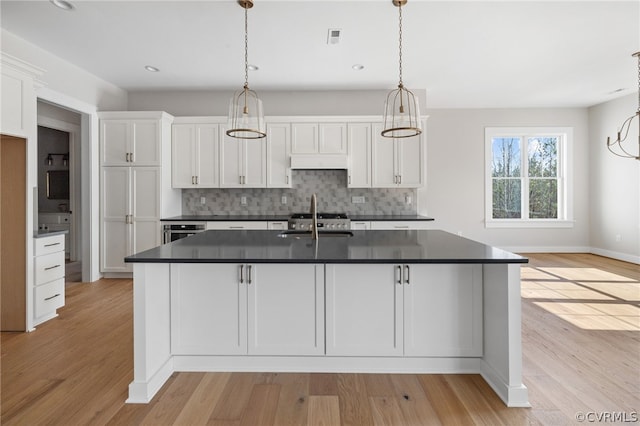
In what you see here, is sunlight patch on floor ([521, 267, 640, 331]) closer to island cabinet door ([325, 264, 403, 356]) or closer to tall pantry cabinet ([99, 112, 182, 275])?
island cabinet door ([325, 264, 403, 356])

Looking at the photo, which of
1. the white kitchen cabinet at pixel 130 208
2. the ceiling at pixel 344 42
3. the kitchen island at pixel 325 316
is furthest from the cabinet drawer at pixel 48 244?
the ceiling at pixel 344 42

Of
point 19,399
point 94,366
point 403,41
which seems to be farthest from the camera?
point 403,41

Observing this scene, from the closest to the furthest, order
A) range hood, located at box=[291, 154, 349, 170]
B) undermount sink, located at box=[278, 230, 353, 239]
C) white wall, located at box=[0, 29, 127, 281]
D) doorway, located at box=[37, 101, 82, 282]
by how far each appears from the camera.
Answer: undermount sink, located at box=[278, 230, 353, 239] < white wall, located at box=[0, 29, 127, 281] < range hood, located at box=[291, 154, 349, 170] < doorway, located at box=[37, 101, 82, 282]

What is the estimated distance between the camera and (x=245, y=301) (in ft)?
7.66

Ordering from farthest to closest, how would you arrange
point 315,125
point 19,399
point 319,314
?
point 315,125
point 319,314
point 19,399

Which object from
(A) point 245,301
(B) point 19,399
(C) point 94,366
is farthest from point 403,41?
(B) point 19,399

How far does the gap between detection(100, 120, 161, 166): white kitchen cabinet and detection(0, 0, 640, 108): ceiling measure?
2.20ft

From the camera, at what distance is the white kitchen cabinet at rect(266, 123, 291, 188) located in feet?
17.6

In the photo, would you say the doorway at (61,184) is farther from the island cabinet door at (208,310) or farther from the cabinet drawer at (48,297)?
the island cabinet door at (208,310)

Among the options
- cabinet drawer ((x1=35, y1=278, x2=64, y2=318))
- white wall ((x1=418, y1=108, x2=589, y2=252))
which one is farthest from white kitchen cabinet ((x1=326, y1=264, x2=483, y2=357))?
white wall ((x1=418, y1=108, x2=589, y2=252))

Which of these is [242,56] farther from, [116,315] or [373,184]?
[116,315]

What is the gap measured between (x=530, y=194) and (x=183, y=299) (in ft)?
23.7

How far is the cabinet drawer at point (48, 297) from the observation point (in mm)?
3357

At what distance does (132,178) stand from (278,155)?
2105mm
